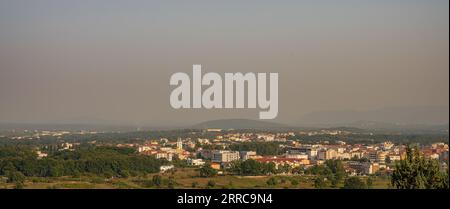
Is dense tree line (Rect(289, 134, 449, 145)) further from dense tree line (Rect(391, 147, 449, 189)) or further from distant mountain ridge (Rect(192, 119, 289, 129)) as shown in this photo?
dense tree line (Rect(391, 147, 449, 189))

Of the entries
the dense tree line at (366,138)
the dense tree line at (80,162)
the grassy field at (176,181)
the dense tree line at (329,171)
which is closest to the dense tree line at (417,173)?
the grassy field at (176,181)

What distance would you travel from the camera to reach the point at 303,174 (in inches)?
554

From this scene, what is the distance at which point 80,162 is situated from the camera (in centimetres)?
1406

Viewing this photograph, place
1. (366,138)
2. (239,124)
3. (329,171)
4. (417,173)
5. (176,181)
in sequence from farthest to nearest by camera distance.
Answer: (366,138), (329,171), (176,181), (239,124), (417,173)

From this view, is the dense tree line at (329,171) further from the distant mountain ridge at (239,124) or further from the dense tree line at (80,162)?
the dense tree line at (80,162)

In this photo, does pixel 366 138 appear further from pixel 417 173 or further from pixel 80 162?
pixel 80 162

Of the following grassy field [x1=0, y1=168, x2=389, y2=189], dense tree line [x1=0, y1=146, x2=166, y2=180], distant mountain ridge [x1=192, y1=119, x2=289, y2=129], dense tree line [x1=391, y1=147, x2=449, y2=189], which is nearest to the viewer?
dense tree line [x1=391, y1=147, x2=449, y2=189]

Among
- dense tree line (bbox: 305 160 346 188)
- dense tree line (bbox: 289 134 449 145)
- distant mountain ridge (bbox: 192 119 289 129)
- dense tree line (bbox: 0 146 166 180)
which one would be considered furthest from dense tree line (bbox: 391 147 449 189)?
dense tree line (bbox: 0 146 166 180)

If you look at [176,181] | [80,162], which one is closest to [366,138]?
[176,181]

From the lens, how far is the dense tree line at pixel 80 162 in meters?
13.6

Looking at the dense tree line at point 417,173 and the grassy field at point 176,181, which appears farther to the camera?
the grassy field at point 176,181

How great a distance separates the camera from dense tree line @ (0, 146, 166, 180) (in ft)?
44.7
